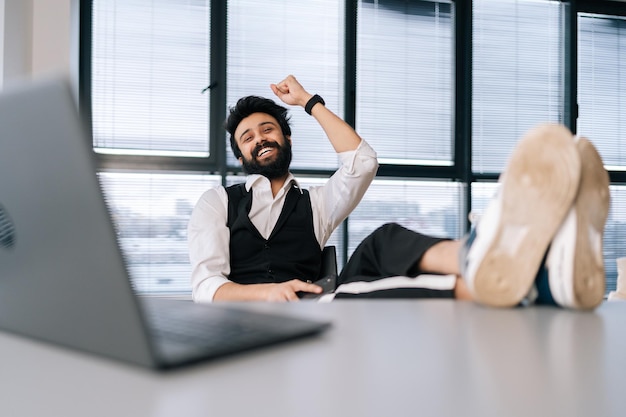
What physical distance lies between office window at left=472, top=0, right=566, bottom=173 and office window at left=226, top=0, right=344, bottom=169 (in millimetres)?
1138

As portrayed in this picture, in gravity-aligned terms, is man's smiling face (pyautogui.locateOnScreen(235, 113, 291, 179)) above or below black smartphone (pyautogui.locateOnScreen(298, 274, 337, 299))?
above

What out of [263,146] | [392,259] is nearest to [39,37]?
[263,146]

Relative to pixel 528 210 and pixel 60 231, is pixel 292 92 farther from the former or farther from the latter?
pixel 60 231

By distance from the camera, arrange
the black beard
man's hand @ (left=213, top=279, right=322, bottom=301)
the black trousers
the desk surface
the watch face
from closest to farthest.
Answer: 1. the desk surface
2. the watch face
3. the black trousers
4. man's hand @ (left=213, top=279, right=322, bottom=301)
5. the black beard

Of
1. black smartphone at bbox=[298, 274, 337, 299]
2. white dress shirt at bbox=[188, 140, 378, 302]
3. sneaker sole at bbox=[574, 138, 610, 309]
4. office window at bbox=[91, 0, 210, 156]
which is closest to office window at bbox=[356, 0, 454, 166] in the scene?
office window at bbox=[91, 0, 210, 156]

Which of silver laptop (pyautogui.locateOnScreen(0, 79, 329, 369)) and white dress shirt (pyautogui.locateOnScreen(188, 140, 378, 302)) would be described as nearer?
silver laptop (pyautogui.locateOnScreen(0, 79, 329, 369))

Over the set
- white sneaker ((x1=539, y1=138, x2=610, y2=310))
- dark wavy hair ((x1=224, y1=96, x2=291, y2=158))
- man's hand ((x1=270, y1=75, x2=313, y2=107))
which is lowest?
white sneaker ((x1=539, y1=138, x2=610, y2=310))

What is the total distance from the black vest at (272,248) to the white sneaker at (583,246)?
4.82 ft

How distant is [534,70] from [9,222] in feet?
15.4

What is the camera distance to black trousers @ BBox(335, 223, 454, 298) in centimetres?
127

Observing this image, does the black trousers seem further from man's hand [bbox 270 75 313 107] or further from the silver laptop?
man's hand [bbox 270 75 313 107]

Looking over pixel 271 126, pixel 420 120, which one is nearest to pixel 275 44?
pixel 420 120

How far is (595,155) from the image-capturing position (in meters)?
1.03

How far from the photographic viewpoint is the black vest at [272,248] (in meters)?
2.37
